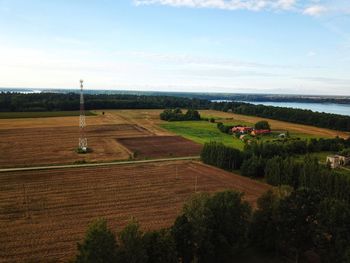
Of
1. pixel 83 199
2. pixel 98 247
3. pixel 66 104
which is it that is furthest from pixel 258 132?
pixel 66 104

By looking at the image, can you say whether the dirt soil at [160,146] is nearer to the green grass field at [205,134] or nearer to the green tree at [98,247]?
the green grass field at [205,134]

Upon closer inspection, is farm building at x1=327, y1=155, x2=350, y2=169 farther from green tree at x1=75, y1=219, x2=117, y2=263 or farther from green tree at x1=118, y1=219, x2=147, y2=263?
green tree at x1=75, y1=219, x2=117, y2=263

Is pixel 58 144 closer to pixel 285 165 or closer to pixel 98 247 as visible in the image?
pixel 285 165

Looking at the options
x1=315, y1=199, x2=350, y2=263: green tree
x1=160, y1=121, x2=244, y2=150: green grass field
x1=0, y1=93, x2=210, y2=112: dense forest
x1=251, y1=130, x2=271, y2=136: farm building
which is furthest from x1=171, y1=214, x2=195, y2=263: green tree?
x1=0, y1=93, x2=210, y2=112: dense forest

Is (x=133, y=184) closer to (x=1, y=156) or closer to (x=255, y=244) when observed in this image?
(x=255, y=244)

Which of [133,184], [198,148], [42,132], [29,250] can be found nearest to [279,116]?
[198,148]

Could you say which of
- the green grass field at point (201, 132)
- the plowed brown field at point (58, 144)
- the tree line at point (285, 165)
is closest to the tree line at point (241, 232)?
the tree line at point (285, 165)
